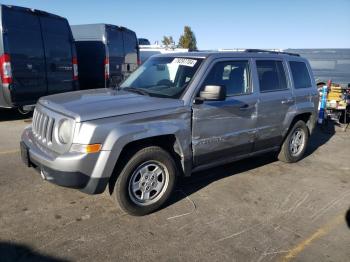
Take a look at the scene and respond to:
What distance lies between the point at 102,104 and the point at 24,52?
506 cm

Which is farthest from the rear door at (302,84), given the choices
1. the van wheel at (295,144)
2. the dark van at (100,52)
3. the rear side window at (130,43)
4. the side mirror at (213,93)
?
the rear side window at (130,43)

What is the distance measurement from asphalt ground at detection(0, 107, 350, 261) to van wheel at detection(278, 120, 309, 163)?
1.86ft

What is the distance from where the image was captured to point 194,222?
12.3ft

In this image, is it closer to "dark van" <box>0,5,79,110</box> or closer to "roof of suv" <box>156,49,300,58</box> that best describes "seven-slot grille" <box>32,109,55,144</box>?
"roof of suv" <box>156,49,300,58</box>

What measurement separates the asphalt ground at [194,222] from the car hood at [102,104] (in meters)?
1.14

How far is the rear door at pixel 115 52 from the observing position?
10.5 metres

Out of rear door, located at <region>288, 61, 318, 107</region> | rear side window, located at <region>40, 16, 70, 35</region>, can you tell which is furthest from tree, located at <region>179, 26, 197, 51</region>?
rear door, located at <region>288, 61, 318, 107</region>

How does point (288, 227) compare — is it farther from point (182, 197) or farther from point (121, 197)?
point (121, 197)

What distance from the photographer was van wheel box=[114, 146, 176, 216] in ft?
11.9

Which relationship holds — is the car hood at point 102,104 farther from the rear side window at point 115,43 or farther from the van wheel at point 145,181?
the rear side window at point 115,43

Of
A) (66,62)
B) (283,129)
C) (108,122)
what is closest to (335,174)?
(283,129)

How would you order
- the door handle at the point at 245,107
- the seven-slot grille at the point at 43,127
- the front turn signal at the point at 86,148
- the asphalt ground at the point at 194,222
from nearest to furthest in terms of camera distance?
the asphalt ground at the point at 194,222 → the front turn signal at the point at 86,148 → the seven-slot grille at the point at 43,127 → the door handle at the point at 245,107

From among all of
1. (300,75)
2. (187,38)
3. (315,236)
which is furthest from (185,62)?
(187,38)

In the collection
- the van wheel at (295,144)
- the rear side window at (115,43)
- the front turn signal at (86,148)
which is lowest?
the van wheel at (295,144)
